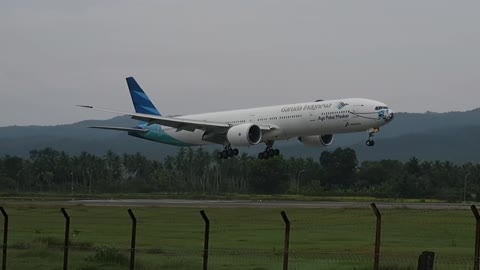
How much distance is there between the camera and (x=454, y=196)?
3246 inches

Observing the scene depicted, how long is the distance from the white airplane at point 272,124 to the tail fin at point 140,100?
4074 millimetres

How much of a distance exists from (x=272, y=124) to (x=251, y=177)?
38.8 metres

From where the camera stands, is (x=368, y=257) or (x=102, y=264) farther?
(x=368, y=257)

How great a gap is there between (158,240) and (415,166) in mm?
82179

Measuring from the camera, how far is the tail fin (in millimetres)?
77750

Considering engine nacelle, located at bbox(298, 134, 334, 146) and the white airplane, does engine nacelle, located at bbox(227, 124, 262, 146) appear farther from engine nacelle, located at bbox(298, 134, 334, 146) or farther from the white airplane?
engine nacelle, located at bbox(298, 134, 334, 146)

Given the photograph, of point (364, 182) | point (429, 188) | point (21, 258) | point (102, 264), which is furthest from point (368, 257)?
point (364, 182)

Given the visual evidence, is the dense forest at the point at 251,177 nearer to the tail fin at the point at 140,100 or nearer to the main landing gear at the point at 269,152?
the tail fin at the point at 140,100

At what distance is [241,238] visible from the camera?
31219 mm

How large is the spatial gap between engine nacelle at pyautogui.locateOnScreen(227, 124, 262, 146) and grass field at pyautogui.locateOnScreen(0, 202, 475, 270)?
13.0m

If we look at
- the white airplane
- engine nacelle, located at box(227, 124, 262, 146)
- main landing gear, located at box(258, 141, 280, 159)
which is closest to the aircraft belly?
the white airplane

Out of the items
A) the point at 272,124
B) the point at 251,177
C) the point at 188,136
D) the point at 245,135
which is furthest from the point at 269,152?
the point at 251,177

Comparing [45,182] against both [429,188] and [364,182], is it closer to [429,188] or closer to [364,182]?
[364,182]

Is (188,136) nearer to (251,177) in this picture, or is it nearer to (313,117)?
(313,117)
